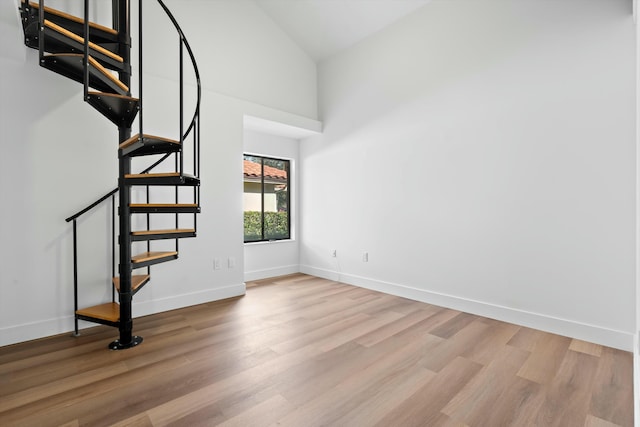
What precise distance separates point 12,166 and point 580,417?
176 inches

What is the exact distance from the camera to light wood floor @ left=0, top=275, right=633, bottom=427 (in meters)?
1.74

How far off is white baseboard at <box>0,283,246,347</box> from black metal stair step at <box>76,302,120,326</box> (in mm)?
243

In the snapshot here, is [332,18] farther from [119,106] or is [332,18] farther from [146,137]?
[146,137]

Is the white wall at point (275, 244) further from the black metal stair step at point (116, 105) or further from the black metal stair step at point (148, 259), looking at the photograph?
the black metal stair step at point (116, 105)

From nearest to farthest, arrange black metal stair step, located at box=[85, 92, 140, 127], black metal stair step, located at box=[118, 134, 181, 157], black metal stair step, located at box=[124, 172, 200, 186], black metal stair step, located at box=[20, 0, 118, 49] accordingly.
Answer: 1. black metal stair step, located at box=[20, 0, 118, 49]
2. black metal stair step, located at box=[85, 92, 140, 127]
3. black metal stair step, located at box=[118, 134, 181, 157]
4. black metal stair step, located at box=[124, 172, 200, 186]

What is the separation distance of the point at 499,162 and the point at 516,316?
1.54 meters

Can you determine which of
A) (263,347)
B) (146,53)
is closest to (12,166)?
(146,53)

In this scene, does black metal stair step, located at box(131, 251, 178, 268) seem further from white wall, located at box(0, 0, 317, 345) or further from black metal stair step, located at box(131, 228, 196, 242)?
white wall, located at box(0, 0, 317, 345)

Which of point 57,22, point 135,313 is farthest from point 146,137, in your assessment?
point 135,313

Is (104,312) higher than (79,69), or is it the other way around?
(79,69)

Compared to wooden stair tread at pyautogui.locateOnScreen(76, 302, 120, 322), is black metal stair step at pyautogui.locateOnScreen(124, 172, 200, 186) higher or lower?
higher

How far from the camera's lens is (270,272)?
5145 millimetres

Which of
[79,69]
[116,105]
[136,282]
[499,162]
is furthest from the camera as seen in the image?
[499,162]

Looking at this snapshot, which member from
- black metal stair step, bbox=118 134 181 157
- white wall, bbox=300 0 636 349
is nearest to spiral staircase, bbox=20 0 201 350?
black metal stair step, bbox=118 134 181 157
